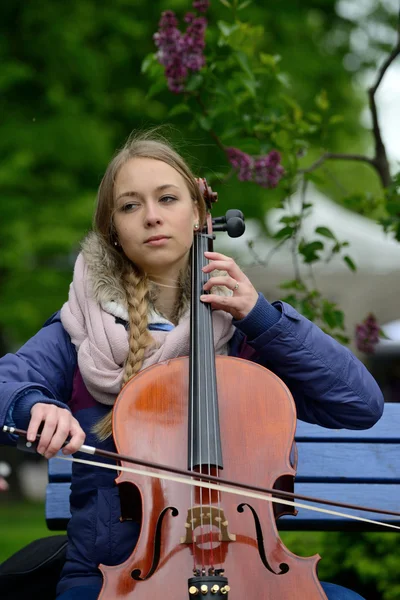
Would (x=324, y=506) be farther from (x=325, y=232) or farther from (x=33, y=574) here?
(x=325, y=232)

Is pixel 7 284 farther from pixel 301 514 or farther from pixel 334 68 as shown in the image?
pixel 301 514

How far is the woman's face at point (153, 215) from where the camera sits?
2.57 m

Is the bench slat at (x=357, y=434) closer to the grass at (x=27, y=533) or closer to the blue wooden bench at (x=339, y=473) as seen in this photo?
the blue wooden bench at (x=339, y=473)

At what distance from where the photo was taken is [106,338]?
250 centimetres

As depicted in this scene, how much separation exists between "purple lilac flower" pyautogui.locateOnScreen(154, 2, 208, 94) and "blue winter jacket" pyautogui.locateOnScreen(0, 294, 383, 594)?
1555 mm

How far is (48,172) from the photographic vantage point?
7941mm

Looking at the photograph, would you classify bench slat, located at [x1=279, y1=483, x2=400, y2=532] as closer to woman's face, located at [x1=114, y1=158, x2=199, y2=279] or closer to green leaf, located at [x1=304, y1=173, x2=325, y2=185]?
woman's face, located at [x1=114, y1=158, x2=199, y2=279]

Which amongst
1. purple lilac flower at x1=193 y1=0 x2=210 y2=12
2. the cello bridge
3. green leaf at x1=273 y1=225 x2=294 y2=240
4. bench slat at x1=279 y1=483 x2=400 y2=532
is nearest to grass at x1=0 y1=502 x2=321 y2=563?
bench slat at x1=279 y1=483 x2=400 y2=532

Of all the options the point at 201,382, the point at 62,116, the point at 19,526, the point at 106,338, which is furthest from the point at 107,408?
the point at 19,526

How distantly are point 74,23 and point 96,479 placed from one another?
238 inches

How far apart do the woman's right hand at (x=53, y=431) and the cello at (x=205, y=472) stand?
17cm

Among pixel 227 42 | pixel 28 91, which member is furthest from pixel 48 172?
pixel 227 42

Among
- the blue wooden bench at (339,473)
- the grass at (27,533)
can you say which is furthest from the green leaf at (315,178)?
the grass at (27,533)

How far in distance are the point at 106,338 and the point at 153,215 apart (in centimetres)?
36
